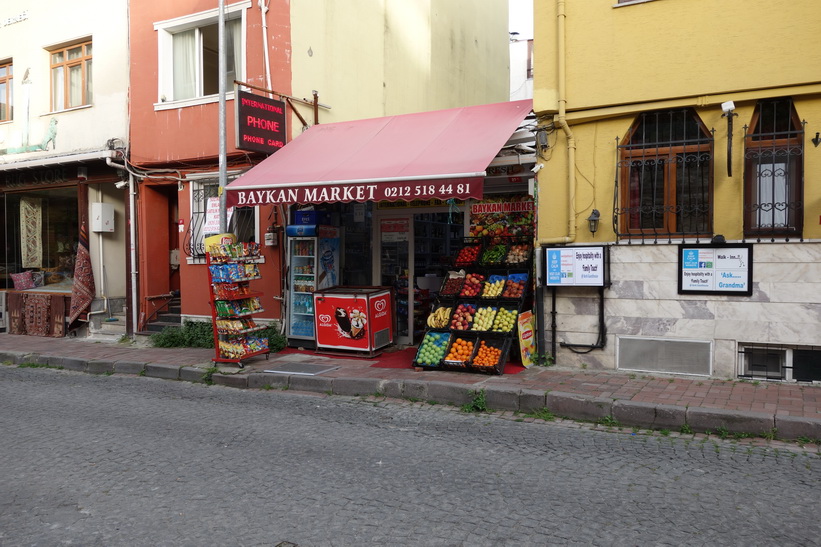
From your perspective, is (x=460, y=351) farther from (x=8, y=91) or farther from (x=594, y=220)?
(x=8, y=91)

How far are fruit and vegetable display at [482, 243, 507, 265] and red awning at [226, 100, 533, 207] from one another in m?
1.61

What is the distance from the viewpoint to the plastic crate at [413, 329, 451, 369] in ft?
28.0

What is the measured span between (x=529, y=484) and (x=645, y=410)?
2158 mm

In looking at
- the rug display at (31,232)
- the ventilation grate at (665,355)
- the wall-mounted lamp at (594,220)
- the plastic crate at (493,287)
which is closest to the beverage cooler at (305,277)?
the plastic crate at (493,287)

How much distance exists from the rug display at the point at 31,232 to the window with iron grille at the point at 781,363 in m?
14.4

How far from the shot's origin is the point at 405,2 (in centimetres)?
1445

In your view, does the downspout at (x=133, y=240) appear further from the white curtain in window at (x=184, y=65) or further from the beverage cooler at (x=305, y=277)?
the beverage cooler at (x=305, y=277)

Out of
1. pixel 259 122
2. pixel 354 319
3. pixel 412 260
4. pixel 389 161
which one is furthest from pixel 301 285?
pixel 389 161

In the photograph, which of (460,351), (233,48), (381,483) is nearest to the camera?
(381,483)

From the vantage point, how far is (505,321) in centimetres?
838

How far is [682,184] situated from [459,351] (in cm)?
348

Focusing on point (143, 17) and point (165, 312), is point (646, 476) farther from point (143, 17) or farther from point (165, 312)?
point (143, 17)

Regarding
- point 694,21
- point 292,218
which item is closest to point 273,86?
point 292,218

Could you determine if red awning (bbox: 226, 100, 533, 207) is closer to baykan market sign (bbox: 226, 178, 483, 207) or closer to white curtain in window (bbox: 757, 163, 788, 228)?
baykan market sign (bbox: 226, 178, 483, 207)
